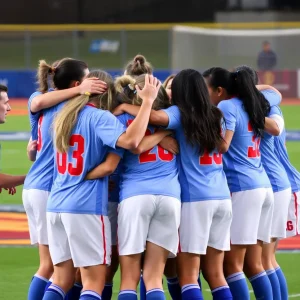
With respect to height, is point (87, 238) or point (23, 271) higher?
point (87, 238)

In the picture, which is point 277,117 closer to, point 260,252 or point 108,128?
point 260,252

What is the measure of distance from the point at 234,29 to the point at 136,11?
16954 mm

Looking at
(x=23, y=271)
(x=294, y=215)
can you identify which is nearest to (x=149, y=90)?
(x=294, y=215)

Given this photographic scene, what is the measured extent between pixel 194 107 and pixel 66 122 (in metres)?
0.94

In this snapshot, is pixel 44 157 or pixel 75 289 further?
pixel 75 289

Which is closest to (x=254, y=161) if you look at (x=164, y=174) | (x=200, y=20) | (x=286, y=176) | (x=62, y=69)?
(x=286, y=176)

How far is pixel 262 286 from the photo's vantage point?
7.30 meters

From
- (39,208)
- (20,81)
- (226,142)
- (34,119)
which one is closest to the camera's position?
(226,142)

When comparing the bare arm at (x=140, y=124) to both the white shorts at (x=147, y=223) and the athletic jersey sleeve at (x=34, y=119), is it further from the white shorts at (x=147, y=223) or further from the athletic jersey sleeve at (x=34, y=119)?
the athletic jersey sleeve at (x=34, y=119)

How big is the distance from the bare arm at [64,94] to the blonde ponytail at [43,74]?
197 mm

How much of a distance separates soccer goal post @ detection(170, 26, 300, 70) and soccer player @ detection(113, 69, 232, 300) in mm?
27070

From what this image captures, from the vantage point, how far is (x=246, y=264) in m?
7.42

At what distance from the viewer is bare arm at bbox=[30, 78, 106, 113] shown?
6672mm

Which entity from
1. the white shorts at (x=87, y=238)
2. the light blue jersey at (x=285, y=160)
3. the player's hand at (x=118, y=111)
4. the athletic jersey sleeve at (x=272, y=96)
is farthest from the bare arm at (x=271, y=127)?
the white shorts at (x=87, y=238)
